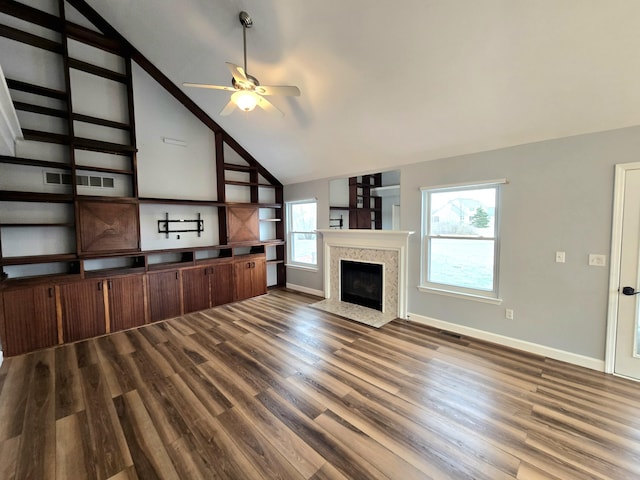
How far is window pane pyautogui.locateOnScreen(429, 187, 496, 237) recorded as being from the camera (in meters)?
3.55

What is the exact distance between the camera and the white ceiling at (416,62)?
2.22 meters

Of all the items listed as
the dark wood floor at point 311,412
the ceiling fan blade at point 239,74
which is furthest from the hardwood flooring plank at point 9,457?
the ceiling fan blade at point 239,74

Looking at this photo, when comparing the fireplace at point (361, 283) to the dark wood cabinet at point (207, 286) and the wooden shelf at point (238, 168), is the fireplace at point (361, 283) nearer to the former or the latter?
the dark wood cabinet at point (207, 286)

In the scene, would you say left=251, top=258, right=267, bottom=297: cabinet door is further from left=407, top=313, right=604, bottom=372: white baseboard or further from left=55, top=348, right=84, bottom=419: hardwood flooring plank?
left=407, top=313, right=604, bottom=372: white baseboard

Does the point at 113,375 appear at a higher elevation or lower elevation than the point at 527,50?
lower

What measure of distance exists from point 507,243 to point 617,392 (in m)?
1.67

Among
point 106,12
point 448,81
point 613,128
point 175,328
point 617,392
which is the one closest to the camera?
point 617,392

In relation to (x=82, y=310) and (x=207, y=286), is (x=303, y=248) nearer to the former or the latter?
(x=207, y=286)

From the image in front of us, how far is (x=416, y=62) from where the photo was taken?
2.78 m

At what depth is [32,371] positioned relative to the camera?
9.62 feet

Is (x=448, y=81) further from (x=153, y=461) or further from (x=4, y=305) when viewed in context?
(x=4, y=305)

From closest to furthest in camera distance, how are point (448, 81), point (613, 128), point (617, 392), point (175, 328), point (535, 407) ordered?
1. point (535, 407)
2. point (617, 392)
3. point (613, 128)
4. point (448, 81)
5. point (175, 328)

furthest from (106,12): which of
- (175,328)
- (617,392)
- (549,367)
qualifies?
(617,392)

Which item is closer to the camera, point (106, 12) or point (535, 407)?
point (535, 407)
